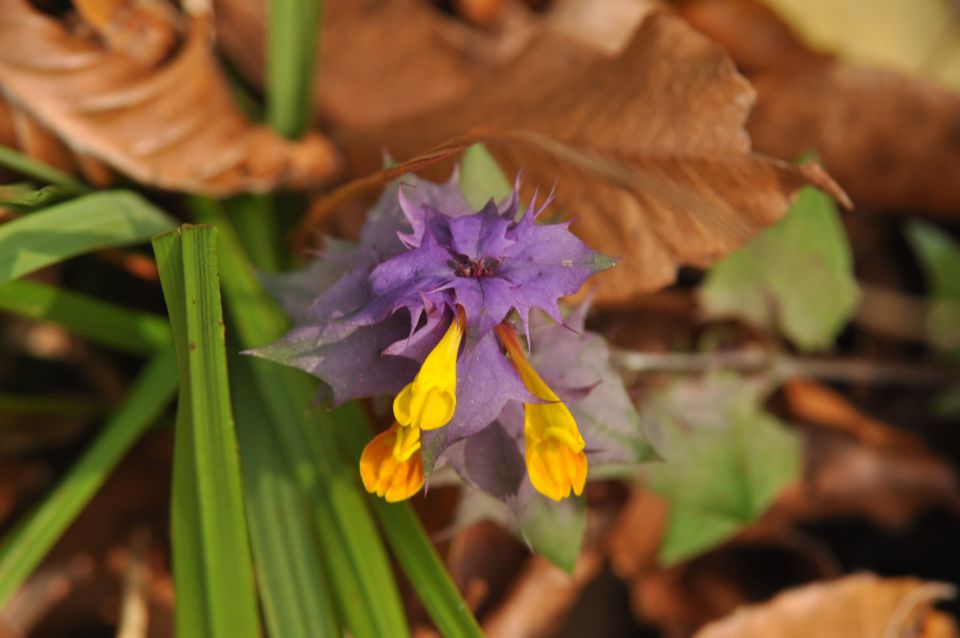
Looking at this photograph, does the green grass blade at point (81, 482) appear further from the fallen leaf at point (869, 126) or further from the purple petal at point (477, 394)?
the fallen leaf at point (869, 126)

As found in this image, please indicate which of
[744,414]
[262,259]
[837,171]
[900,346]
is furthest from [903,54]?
[262,259]

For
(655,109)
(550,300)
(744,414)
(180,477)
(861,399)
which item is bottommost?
(861,399)

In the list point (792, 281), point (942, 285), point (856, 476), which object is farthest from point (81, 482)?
point (942, 285)

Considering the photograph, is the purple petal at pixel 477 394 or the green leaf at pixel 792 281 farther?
the green leaf at pixel 792 281

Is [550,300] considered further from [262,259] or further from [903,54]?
[903,54]

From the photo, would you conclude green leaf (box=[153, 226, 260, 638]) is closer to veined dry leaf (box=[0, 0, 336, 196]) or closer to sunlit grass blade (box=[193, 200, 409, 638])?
sunlit grass blade (box=[193, 200, 409, 638])

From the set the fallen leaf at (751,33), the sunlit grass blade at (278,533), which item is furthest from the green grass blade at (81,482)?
the fallen leaf at (751,33)

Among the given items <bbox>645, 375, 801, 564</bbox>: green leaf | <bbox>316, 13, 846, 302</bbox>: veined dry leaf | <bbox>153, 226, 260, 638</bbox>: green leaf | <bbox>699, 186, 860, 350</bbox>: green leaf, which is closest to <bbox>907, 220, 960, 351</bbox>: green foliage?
<bbox>699, 186, 860, 350</bbox>: green leaf
